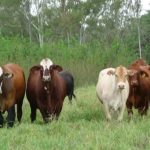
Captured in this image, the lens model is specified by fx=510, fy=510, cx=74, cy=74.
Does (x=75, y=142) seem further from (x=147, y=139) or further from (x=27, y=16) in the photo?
(x=27, y=16)

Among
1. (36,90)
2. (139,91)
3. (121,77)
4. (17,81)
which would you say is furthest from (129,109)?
(17,81)

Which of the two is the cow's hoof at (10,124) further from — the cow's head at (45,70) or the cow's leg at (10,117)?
the cow's head at (45,70)

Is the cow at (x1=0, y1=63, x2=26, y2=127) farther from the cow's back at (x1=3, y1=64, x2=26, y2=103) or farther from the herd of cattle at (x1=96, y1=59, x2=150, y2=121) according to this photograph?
the herd of cattle at (x1=96, y1=59, x2=150, y2=121)

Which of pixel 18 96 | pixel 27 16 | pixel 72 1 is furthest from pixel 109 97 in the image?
pixel 27 16

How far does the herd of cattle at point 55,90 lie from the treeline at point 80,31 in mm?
10499

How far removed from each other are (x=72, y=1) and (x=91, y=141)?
31.1 meters

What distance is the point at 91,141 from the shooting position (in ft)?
25.9

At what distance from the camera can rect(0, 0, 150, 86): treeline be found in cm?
2281

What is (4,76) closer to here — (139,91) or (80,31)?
(139,91)

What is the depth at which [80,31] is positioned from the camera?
42.8 m

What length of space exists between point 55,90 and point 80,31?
32.2 meters

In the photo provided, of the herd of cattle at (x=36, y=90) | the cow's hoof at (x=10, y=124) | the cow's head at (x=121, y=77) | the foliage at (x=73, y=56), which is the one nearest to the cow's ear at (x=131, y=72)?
the cow's head at (x=121, y=77)

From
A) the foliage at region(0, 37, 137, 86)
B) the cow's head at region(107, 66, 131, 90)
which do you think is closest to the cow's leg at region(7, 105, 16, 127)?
the cow's head at region(107, 66, 131, 90)

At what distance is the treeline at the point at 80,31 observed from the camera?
22.8m
